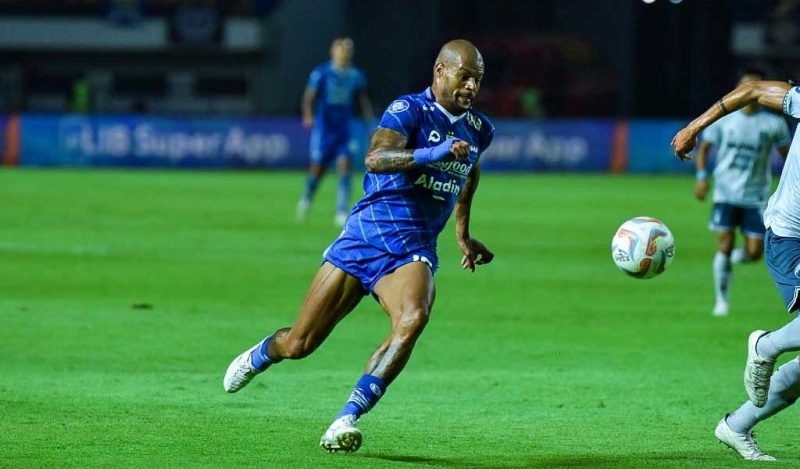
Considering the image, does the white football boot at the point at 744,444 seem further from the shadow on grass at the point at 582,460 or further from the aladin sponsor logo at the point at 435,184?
the aladin sponsor logo at the point at 435,184

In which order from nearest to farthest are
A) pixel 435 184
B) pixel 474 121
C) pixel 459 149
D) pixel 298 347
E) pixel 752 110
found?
pixel 459 149, pixel 435 184, pixel 298 347, pixel 474 121, pixel 752 110

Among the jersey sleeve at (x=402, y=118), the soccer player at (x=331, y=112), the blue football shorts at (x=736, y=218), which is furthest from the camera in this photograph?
the soccer player at (x=331, y=112)

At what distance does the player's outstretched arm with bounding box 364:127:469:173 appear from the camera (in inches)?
274

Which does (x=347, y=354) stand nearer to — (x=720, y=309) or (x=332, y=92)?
(x=720, y=309)

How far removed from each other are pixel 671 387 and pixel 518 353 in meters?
1.70

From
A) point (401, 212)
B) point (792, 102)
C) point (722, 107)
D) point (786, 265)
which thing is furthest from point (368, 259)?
point (792, 102)

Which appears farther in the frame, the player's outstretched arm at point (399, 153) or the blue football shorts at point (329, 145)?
the blue football shorts at point (329, 145)

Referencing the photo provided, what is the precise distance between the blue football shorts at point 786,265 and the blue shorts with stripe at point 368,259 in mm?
1739

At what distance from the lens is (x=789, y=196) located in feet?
24.0

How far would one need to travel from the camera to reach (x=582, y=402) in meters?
9.16

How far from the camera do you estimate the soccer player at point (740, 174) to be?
1350 centimetres

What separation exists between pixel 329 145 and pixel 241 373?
15.2 m

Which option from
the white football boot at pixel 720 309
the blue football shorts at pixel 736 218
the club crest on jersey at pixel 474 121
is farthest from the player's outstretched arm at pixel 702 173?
the club crest on jersey at pixel 474 121

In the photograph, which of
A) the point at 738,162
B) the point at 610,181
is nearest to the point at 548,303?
the point at 738,162
